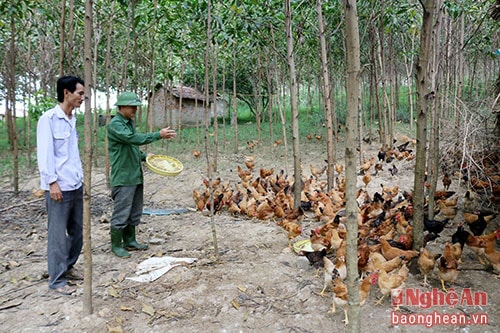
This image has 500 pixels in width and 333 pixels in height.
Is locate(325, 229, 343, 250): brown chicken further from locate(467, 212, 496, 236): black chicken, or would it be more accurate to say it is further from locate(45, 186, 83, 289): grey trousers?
locate(45, 186, 83, 289): grey trousers

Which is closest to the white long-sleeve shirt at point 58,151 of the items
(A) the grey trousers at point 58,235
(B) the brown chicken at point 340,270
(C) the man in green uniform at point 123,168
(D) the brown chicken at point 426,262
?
(A) the grey trousers at point 58,235

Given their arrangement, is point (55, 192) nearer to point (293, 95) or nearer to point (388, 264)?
point (388, 264)

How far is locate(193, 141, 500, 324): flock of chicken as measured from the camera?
3.36 m

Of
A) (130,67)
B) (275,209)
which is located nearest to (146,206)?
(275,209)

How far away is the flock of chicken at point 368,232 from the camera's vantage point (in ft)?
11.0

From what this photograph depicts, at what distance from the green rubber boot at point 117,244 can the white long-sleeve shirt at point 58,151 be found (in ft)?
3.11

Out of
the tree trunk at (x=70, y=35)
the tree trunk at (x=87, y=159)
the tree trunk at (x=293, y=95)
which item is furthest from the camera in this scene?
the tree trunk at (x=293, y=95)

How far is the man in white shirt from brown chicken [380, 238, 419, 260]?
2.92 meters

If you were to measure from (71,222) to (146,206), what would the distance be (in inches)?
139

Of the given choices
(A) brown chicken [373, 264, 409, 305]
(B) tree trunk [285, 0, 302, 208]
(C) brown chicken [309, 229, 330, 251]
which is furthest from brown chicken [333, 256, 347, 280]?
(B) tree trunk [285, 0, 302, 208]

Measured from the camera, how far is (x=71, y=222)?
12.4 feet

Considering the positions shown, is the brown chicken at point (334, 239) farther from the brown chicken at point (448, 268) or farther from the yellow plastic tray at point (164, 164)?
the yellow plastic tray at point (164, 164)

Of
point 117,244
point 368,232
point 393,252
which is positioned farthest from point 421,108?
point 117,244

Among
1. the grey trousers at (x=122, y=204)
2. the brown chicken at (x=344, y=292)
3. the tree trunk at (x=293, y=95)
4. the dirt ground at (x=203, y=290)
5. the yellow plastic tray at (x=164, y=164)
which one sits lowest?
the dirt ground at (x=203, y=290)
